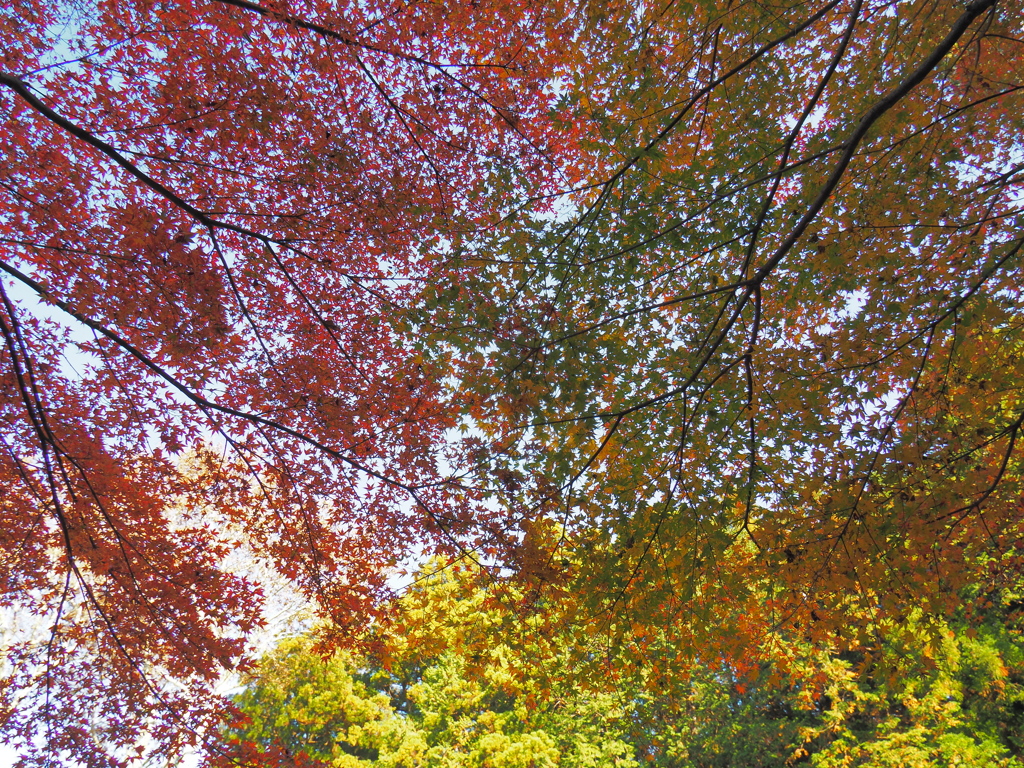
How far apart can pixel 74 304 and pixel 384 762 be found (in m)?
11.9

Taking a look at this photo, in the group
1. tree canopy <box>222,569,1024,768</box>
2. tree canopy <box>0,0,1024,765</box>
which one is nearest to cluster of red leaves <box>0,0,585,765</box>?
tree canopy <box>0,0,1024,765</box>

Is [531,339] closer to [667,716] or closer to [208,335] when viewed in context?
[208,335]

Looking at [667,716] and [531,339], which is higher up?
[531,339]

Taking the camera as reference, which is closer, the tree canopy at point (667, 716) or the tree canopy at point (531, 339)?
the tree canopy at point (531, 339)

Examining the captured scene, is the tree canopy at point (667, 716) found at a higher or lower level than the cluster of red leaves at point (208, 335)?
lower

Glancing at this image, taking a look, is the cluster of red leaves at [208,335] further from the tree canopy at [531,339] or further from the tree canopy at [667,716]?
the tree canopy at [667,716]

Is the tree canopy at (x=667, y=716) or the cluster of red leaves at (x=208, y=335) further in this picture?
the tree canopy at (x=667, y=716)

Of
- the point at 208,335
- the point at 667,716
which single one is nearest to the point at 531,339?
the point at 208,335

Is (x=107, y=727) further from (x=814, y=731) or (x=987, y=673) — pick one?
(x=987, y=673)

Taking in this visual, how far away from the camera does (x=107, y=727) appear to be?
6.01 m

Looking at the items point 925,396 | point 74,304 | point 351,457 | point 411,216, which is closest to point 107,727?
point 351,457

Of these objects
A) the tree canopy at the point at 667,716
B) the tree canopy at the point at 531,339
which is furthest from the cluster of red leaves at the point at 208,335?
the tree canopy at the point at 667,716

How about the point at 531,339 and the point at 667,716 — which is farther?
the point at 667,716

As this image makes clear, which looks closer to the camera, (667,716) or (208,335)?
(208,335)
